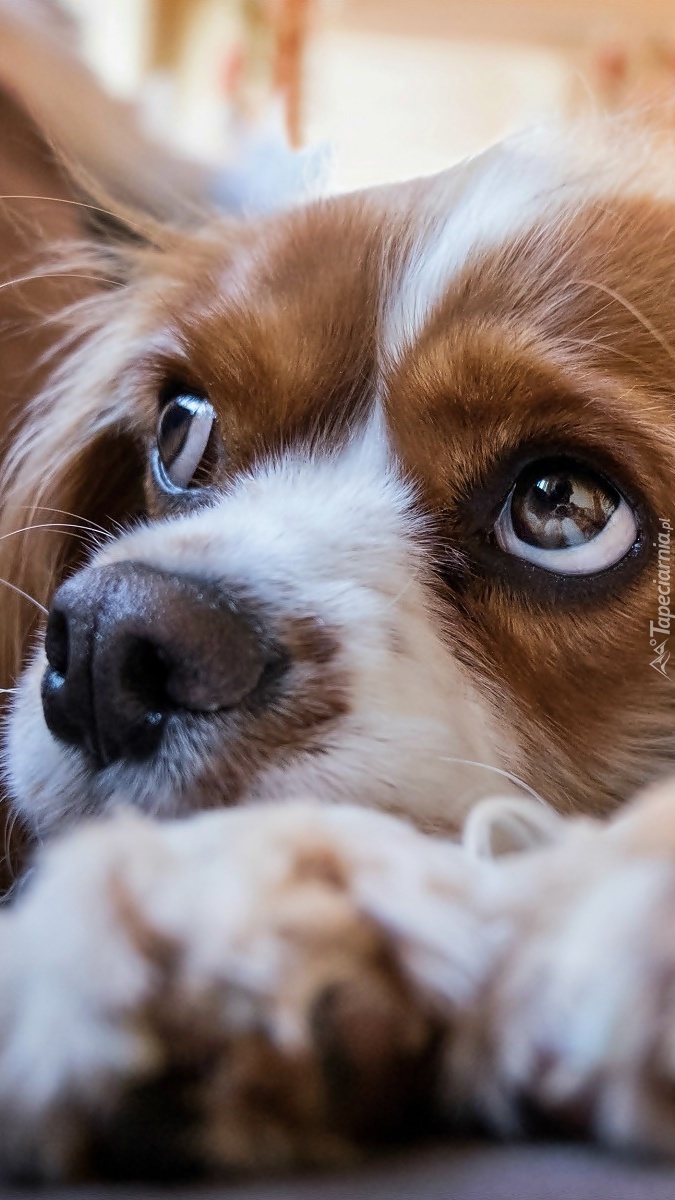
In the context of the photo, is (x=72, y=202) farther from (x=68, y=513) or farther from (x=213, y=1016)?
(x=213, y=1016)

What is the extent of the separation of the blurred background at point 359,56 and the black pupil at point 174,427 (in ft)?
3.62

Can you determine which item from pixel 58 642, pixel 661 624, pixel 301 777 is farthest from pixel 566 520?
pixel 58 642

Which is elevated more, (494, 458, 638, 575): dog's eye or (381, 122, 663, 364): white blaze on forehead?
(381, 122, 663, 364): white blaze on forehead

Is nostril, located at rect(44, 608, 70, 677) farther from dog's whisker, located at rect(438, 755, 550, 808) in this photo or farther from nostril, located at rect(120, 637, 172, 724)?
dog's whisker, located at rect(438, 755, 550, 808)

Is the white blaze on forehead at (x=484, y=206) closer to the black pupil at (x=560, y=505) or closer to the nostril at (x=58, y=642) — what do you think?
the black pupil at (x=560, y=505)

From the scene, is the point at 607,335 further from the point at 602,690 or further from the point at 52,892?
the point at 52,892

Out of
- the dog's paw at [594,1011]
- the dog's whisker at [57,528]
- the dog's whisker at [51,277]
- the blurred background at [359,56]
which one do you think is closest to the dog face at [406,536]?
the dog's whisker at [57,528]

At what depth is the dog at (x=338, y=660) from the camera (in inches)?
20.5

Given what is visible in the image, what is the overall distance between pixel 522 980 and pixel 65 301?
1350mm

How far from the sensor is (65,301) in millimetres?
1636

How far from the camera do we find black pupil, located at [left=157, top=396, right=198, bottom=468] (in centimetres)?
136

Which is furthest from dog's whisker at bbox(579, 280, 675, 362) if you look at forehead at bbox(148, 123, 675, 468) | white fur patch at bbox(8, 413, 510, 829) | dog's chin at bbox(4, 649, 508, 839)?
dog's chin at bbox(4, 649, 508, 839)

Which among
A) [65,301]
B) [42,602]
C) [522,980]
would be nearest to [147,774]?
[522,980]

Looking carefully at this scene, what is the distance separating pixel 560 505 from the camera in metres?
1.08
